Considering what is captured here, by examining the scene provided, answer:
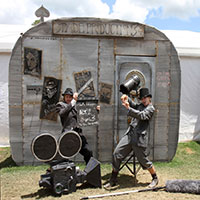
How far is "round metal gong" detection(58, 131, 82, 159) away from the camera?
4.68 metres

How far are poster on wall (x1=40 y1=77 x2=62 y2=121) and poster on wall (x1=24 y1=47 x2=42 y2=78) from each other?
1.00ft

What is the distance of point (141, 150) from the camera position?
504cm

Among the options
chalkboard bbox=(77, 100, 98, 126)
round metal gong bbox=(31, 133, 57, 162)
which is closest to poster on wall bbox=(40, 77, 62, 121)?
chalkboard bbox=(77, 100, 98, 126)

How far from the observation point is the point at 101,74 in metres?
6.36

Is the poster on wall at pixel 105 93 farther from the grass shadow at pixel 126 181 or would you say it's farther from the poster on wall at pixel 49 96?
the grass shadow at pixel 126 181

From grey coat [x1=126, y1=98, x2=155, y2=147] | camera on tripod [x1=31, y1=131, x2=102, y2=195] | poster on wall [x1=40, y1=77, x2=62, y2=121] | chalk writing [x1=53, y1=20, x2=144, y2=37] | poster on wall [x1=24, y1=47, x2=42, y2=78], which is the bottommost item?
camera on tripod [x1=31, y1=131, x2=102, y2=195]

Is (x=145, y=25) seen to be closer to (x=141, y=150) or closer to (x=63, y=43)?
(x=63, y=43)

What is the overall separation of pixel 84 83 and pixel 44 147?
2258mm

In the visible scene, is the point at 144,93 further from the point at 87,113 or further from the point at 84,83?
the point at 84,83

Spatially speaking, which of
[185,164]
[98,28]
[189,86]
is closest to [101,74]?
[98,28]

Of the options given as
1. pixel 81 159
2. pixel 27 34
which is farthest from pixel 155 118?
pixel 27 34

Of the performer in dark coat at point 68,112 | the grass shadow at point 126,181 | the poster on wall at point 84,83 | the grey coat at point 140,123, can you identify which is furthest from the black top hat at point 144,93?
the grass shadow at point 126,181

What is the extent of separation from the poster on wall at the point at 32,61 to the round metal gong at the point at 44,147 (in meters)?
2.10

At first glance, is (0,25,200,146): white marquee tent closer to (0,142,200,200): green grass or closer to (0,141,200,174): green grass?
(0,141,200,174): green grass
